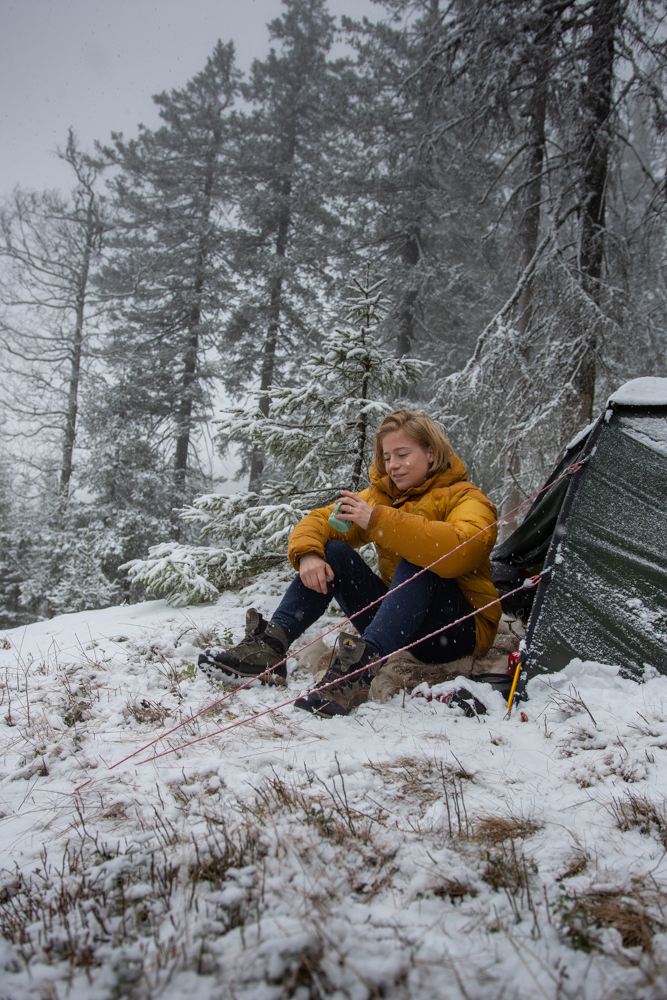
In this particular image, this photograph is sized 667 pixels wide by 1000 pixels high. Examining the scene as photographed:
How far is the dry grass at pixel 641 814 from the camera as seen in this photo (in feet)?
4.42

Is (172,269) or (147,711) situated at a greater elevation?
(172,269)

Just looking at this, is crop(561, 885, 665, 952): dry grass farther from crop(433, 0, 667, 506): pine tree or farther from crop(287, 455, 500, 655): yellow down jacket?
crop(433, 0, 667, 506): pine tree

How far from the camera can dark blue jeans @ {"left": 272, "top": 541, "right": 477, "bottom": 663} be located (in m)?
2.39

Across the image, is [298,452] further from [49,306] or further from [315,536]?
[49,306]

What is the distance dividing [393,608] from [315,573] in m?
0.48

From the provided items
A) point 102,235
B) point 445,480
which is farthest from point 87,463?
point 445,480

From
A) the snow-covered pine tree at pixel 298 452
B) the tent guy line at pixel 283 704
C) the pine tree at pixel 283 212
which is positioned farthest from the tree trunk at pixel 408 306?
the tent guy line at pixel 283 704

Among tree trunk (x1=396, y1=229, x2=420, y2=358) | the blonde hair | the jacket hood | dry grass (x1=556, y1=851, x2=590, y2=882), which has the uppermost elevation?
tree trunk (x1=396, y1=229, x2=420, y2=358)

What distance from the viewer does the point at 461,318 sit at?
12.2 metres

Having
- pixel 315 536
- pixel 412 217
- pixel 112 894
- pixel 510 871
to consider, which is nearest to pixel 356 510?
pixel 315 536

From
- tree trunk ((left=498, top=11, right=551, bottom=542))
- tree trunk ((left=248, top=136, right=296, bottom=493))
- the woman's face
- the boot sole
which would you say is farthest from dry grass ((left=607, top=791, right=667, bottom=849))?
tree trunk ((left=248, top=136, right=296, bottom=493))

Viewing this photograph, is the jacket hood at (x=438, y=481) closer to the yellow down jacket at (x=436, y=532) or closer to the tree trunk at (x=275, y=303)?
the yellow down jacket at (x=436, y=532)

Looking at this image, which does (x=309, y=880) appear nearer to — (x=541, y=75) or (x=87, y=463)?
(x=541, y=75)

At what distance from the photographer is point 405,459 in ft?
8.95
